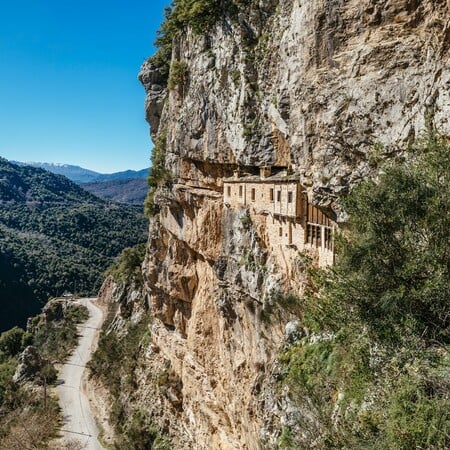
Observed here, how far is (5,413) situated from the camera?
40938mm

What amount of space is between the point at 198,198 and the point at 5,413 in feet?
107

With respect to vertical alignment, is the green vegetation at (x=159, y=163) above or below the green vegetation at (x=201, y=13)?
below

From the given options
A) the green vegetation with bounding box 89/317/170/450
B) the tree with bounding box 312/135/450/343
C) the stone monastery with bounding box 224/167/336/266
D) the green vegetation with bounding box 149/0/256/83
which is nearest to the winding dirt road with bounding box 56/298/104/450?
the green vegetation with bounding box 89/317/170/450

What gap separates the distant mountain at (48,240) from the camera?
77.8m

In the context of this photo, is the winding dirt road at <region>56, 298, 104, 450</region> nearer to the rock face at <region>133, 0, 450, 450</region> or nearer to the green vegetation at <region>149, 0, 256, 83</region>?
the rock face at <region>133, 0, 450, 450</region>

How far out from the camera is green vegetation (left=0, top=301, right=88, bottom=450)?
3158 centimetres

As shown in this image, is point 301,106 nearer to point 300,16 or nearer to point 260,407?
point 300,16

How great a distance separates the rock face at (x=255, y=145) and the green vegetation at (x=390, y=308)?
104 inches

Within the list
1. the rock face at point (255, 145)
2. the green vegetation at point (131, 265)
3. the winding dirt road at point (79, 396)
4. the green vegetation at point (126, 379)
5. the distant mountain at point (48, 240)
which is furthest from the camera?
the distant mountain at point (48, 240)

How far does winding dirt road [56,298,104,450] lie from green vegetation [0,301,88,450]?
39.7 inches

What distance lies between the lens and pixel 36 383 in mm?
43906

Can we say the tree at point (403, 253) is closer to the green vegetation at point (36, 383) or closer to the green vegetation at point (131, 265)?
the green vegetation at point (36, 383)

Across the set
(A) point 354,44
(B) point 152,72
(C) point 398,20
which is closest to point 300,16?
(A) point 354,44

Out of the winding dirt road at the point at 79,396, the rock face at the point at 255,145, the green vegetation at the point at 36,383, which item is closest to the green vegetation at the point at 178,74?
the rock face at the point at 255,145
